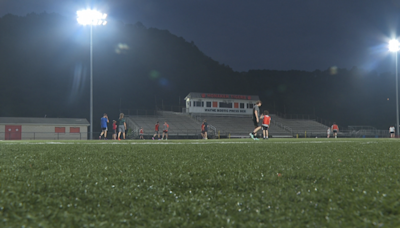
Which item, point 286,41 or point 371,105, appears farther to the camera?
point 286,41

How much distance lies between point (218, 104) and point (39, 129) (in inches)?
1030

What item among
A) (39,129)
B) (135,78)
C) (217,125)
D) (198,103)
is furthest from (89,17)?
(135,78)

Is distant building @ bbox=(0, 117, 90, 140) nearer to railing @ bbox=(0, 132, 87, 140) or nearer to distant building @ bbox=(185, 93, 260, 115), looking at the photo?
railing @ bbox=(0, 132, 87, 140)

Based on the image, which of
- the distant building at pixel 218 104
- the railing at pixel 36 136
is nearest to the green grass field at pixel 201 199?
the railing at pixel 36 136

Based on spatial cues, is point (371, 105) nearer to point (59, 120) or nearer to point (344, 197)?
point (59, 120)

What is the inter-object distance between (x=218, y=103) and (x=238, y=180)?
44.1 m

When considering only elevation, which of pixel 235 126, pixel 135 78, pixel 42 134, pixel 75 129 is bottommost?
pixel 42 134

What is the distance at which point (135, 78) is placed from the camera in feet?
257

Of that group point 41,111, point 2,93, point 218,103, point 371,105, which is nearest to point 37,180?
point 218,103

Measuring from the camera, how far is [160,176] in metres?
2.41

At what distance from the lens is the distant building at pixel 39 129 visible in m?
30.0

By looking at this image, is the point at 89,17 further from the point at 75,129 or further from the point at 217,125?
the point at 217,125

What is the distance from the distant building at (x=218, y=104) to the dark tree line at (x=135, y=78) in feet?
63.6

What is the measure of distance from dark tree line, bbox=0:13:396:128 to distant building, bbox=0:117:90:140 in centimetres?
2033
